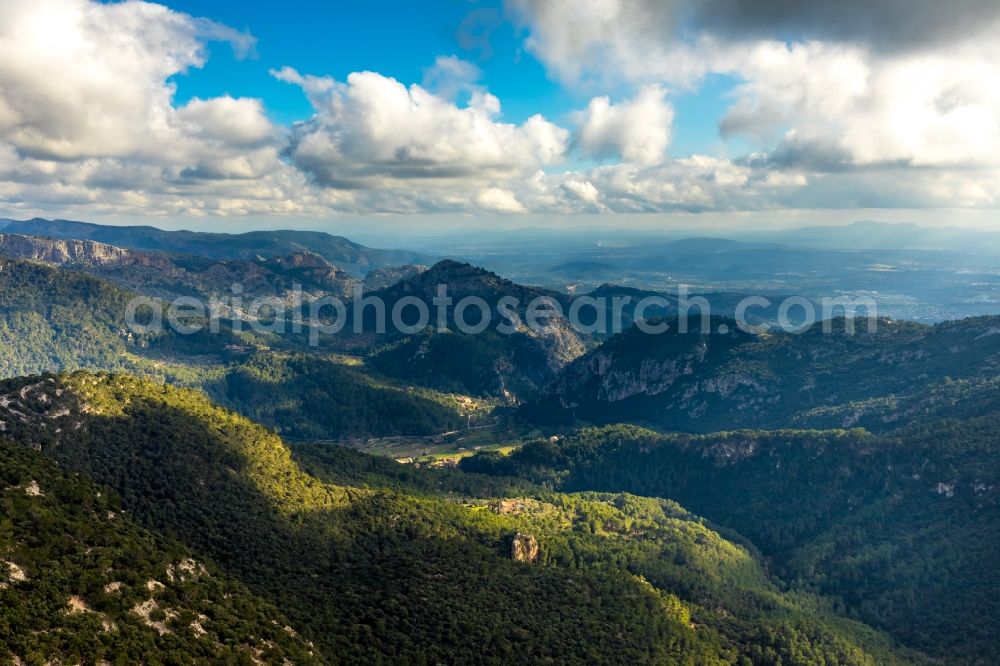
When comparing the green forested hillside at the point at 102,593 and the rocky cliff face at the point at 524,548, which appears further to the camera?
the rocky cliff face at the point at 524,548

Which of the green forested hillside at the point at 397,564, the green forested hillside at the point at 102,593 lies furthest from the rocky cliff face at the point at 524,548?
the green forested hillside at the point at 102,593

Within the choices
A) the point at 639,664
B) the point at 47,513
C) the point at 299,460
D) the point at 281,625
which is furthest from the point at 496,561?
the point at 47,513

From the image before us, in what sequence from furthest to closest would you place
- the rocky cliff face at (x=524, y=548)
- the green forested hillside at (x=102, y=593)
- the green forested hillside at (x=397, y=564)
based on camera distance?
the rocky cliff face at (x=524, y=548) < the green forested hillside at (x=397, y=564) < the green forested hillside at (x=102, y=593)

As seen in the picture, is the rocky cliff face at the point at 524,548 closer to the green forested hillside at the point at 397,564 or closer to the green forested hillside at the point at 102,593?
the green forested hillside at the point at 397,564

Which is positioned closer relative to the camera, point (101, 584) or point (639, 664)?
point (101, 584)

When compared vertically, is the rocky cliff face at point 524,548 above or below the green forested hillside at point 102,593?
below

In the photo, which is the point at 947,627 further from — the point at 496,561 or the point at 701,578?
the point at 496,561

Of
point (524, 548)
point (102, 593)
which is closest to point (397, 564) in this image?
point (524, 548)
